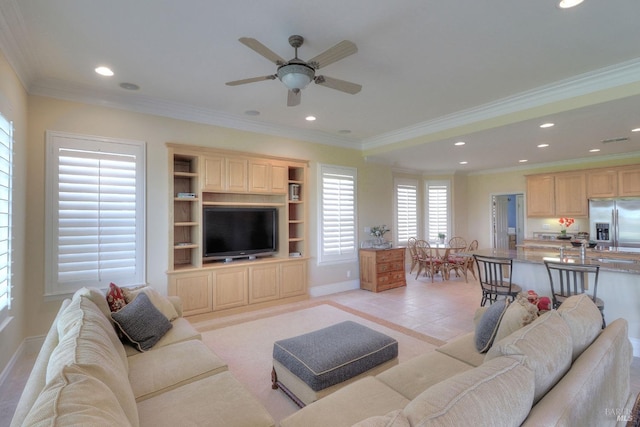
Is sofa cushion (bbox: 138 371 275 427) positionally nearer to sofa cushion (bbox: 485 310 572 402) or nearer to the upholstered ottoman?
the upholstered ottoman

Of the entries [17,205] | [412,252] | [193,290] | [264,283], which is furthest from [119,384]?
[412,252]

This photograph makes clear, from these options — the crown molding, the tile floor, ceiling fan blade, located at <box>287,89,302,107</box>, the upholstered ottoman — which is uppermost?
the crown molding

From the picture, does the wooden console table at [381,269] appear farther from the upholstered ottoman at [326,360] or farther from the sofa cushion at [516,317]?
the sofa cushion at [516,317]

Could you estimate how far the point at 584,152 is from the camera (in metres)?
6.02

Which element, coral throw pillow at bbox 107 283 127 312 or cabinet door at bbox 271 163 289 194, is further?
cabinet door at bbox 271 163 289 194

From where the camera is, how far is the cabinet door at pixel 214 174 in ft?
14.1

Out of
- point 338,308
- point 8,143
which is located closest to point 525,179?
point 338,308

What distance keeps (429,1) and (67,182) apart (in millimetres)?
4058

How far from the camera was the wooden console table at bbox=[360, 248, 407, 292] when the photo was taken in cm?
586

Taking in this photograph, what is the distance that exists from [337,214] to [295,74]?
11.6ft

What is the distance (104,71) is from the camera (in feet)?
10.4

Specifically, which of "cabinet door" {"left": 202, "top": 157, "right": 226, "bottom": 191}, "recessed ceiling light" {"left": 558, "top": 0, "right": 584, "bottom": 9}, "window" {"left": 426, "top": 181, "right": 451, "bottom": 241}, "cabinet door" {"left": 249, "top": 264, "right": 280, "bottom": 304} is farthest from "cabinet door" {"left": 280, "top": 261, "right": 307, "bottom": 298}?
"window" {"left": 426, "top": 181, "right": 451, "bottom": 241}

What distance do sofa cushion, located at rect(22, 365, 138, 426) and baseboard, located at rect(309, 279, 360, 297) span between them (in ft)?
14.7

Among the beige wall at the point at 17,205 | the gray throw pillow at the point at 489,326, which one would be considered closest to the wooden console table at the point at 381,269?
the gray throw pillow at the point at 489,326
